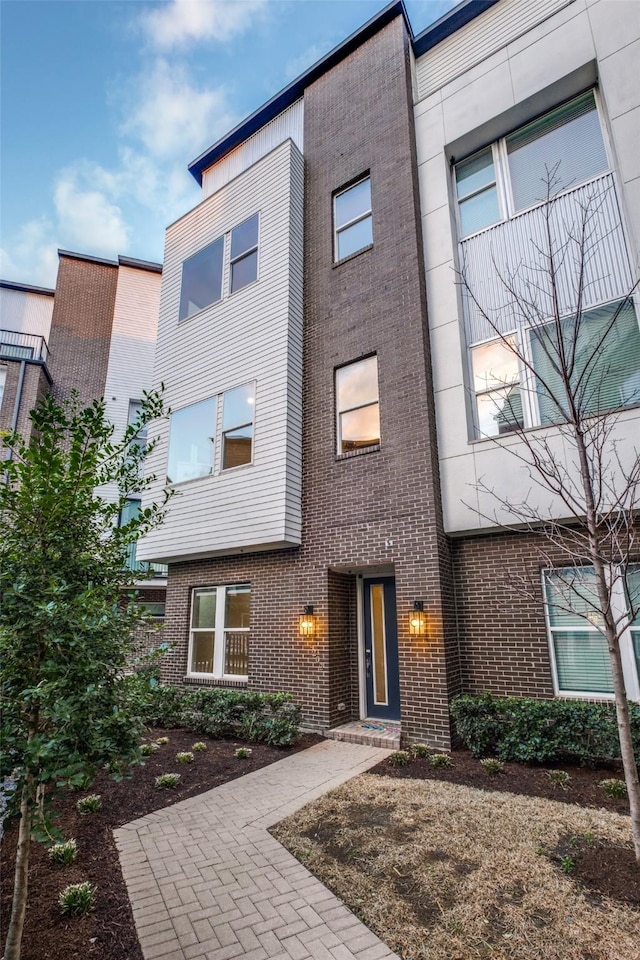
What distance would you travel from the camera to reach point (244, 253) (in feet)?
34.6

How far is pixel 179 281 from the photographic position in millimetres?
11812

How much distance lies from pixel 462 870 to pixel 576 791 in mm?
2213

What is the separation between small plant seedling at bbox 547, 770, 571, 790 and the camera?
5125 millimetres

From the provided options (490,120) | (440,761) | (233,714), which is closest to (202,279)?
(490,120)

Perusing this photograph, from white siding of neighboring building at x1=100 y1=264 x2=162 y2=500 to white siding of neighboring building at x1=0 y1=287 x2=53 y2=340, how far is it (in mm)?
3650

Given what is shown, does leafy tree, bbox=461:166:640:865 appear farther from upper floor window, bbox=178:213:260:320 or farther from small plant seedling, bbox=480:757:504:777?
upper floor window, bbox=178:213:260:320

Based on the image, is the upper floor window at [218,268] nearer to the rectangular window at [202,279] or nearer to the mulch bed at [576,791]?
the rectangular window at [202,279]

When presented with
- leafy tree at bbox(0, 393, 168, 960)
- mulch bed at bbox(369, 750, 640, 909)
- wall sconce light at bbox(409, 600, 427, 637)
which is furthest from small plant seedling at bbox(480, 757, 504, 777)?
leafy tree at bbox(0, 393, 168, 960)

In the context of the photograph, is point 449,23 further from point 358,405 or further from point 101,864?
point 101,864

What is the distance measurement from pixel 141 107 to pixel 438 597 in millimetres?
28564

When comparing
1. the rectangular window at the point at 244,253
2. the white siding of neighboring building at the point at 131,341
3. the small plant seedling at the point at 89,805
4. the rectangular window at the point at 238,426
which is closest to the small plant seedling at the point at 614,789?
the small plant seedling at the point at 89,805

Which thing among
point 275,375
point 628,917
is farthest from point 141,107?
point 628,917

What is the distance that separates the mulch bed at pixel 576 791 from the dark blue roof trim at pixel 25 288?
72.9ft

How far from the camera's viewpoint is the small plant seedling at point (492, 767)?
5562 mm
